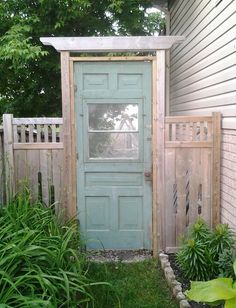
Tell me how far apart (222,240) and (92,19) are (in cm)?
714

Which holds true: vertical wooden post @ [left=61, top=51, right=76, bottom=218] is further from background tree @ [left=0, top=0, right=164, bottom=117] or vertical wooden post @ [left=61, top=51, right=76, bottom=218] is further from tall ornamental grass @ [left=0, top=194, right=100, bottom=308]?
background tree @ [left=0, top=0, right=164, bottom=117]

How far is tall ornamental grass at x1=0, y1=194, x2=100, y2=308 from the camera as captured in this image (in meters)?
2.44

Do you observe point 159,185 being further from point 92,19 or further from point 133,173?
point 92,19

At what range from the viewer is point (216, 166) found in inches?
171

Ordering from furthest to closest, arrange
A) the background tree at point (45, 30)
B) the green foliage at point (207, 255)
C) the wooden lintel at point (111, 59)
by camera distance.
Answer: the background tree at point (45, 30), the wooden lintel at point (111, 59), the green foliage at point (207, 255)

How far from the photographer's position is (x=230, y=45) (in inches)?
156

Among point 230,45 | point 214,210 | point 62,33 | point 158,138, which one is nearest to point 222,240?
point 214,210

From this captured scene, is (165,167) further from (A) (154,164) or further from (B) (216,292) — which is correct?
(B) (216,292)

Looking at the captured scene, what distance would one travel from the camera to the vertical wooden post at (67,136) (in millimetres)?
4340

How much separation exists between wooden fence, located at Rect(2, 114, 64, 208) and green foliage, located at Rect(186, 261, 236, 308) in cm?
244

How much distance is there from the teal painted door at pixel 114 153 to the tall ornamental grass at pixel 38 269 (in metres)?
1.06

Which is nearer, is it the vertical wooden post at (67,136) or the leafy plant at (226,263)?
the leafy plant at (226,263)

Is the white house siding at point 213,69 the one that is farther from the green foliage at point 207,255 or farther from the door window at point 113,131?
the door window at point 113,131

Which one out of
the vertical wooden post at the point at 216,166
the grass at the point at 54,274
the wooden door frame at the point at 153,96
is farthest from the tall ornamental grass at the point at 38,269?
the vertical wooden post at the point at 216,166
